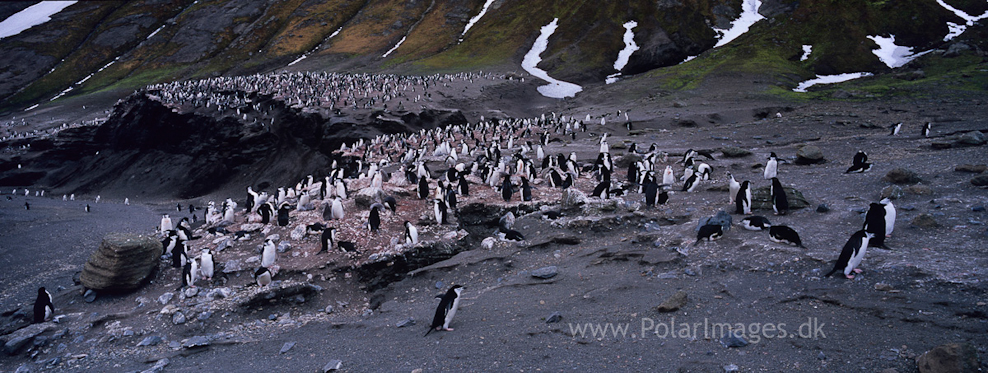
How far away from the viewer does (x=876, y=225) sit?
294 inches

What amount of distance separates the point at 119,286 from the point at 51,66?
310ft

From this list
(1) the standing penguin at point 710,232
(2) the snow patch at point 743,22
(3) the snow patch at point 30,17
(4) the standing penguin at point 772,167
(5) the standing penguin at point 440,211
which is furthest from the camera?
(3) the snow patch at point 30,17

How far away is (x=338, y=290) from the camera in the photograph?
1096 centimetres

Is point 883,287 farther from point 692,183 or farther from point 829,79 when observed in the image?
point 829,79

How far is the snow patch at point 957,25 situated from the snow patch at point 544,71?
119ft

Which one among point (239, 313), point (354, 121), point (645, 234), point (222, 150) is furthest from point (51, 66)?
point (645, 234)

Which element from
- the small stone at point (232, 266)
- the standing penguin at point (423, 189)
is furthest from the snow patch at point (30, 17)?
the standing penguin at point (423, 189)

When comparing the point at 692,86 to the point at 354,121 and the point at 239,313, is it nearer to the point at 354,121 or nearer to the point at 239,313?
the point at 354,121

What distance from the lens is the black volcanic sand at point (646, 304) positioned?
541 cm

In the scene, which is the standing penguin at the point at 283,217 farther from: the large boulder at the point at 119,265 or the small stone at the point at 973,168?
the small stone at the point at 973,168

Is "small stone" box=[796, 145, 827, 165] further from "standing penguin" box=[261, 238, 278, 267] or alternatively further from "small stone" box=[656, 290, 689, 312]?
"standing penguin" box=[261, 238, 278, 267]

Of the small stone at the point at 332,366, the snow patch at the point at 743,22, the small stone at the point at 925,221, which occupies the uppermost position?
the snow patch at the point at 743,22

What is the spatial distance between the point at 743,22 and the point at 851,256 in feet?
220

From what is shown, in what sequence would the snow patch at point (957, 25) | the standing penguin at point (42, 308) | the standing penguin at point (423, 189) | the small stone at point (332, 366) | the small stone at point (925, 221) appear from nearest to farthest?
1. the small stone at point (332, 366)
2. the small stone at point (925, 221)
3. the standing penguin at point (42, 308)
4. the standing penguin at point (423, 189)
5. the snow patch at point (957, 25)
